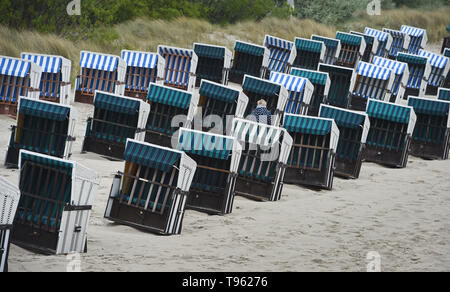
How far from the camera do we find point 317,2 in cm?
5019

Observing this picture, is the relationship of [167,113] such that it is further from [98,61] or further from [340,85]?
[340,85]

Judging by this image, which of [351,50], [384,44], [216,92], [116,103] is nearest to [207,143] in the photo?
[116,103]

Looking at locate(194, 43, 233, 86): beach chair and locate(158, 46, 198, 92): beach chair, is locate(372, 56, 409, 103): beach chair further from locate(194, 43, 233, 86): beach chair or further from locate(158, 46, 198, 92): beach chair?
locate(158, 46, 198, 92): beach chair

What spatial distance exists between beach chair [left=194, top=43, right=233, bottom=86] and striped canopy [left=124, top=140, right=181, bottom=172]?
13.3 m

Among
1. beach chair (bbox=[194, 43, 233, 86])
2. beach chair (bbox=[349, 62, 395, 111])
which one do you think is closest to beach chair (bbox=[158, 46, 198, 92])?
beach chair (bbox=[194, 43, 233, 86])

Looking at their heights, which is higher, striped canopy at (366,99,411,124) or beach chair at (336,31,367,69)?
beach chair at (336,31,367,69)

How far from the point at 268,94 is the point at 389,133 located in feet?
10.3

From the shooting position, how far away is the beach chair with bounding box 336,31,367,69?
30.6 meters

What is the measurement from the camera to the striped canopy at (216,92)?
19.8 metres

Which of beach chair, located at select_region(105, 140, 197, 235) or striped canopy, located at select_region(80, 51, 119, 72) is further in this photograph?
striped canopy, located at select_region(80, 51, 119, 72)

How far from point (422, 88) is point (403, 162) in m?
8.76

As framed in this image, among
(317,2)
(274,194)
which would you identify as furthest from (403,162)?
→ (317,2)

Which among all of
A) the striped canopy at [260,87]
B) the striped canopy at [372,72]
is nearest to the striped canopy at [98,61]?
the striped canopy at [260,87]

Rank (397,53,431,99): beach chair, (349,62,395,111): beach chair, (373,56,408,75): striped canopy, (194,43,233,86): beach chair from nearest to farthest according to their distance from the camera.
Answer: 1. (349,62,395,111): beach chair
2. (373,56,408,75): striped canopy
3. (194,43,233,86): beach chair
4. (397,53,431,99): beach chair
